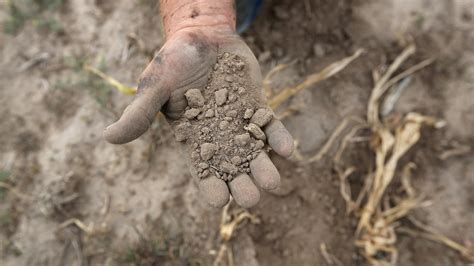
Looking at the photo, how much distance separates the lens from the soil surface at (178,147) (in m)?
1.82

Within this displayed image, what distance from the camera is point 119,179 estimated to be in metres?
1.92

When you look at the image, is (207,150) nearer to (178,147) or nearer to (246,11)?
(178,147)

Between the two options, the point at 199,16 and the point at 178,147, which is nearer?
the point at 199,16

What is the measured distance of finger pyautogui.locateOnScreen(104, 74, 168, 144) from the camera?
1.25m

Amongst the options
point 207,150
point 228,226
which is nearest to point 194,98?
point 207,150

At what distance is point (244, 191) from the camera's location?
1310 millimetres

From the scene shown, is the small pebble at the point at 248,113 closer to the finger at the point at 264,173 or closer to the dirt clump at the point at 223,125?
the dirt clump at the point at 223,125

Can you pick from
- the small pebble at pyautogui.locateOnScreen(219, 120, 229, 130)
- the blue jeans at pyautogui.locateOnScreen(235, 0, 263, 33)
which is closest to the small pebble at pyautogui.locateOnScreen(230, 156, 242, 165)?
the small pebble at pyautogui.locateOnScreen(219, 120, 229, 130)

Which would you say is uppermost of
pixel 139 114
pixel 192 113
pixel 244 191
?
pixel 139 114

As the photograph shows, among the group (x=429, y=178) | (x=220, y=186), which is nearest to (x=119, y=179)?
(x=220, y=186)

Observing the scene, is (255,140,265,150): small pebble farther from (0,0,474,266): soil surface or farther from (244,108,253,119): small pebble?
(0,0,474,266): soil surface

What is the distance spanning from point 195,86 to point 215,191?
38 cm

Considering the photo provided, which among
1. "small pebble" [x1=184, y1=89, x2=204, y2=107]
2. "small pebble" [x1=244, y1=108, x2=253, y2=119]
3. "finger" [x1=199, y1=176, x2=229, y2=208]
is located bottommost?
"finger" [x1=199, y1=176, x2=229, y2=208]

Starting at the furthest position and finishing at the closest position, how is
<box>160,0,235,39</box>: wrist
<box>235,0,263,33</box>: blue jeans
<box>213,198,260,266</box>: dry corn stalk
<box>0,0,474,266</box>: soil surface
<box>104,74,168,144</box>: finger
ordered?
1. <box>235,0,263,33</box>: blue jeans
2. <box>0,0,474,266</box>: soil surface
3. <box>213,198,260,266</box>: dry corn stalk
4. <box>160,0,235,39</box>: wrist
5. <box>104,74,168,144</box>: finger
